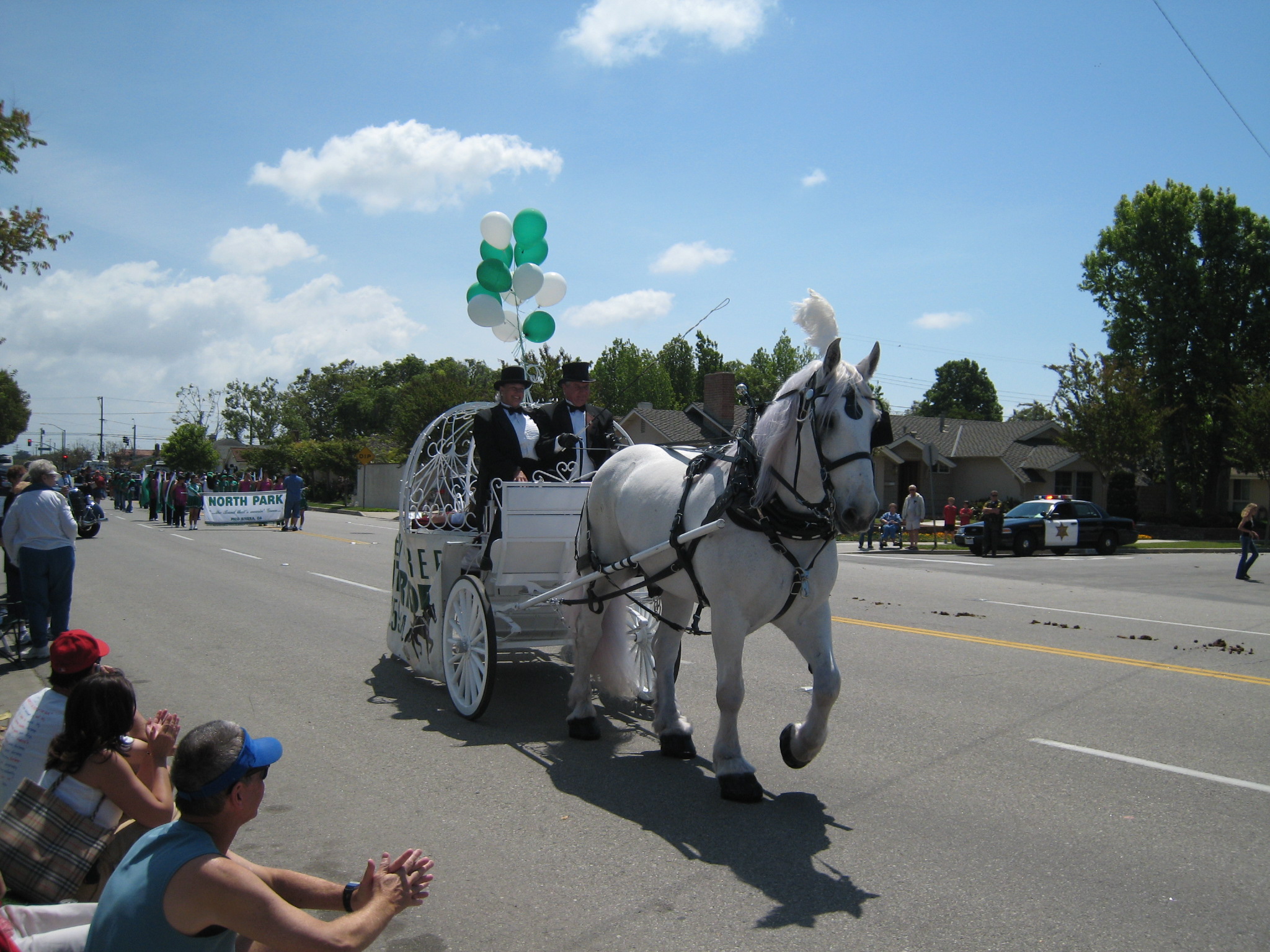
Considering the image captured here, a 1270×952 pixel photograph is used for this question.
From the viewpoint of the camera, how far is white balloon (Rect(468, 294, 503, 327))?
877 centimetres

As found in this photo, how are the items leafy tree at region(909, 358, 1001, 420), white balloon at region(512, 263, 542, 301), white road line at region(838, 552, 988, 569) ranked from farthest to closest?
leafy tree at region(909, 358, 1001, 420) < white road line at region(838, 552, 988, 569) < white balloon at region(512, 263, 542, 301)

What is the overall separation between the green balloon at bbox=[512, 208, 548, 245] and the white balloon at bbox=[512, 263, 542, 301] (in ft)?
0.85

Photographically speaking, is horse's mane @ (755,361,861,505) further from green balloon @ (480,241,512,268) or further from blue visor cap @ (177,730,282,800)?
green balloon @ (480,241,512,268)

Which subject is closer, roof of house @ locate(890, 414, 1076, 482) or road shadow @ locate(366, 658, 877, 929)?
road shadow @ locate(366, 658, 877, 929)

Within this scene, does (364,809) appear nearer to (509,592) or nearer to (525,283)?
(509,592)

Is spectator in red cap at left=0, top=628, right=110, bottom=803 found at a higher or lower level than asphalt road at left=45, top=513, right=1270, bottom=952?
higher

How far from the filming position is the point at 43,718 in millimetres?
3473

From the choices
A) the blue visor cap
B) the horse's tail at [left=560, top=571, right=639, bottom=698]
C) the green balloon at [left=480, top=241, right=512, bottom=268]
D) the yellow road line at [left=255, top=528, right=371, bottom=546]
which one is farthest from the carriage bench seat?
the yellow road line at [left=255, top=528, right=371, bottom=546]

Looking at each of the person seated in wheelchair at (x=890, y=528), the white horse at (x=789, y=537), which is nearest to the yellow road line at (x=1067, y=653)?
the white horse at (x=789, y=537)

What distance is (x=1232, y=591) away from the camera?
16484 millimetres

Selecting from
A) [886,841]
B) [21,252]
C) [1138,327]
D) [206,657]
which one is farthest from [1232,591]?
[1138,327]

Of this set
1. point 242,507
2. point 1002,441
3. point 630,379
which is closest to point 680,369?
point 630,379

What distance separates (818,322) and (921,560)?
1983 cm

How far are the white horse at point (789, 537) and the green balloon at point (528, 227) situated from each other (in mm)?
4235
